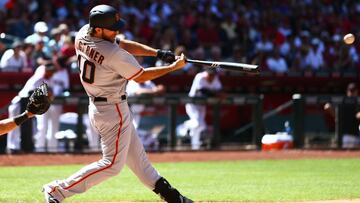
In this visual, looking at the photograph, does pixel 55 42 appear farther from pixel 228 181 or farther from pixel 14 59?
pixel 228 181

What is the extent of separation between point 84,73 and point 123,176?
4575 mm

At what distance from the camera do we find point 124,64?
24.5ft

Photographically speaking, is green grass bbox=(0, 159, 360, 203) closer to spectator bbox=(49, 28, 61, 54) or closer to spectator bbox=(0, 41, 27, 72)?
spectator bbox=(0, 41, 27, 72)

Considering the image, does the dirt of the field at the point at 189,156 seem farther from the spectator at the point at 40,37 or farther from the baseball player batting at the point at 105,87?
the baseball player batting at the point at 105,87

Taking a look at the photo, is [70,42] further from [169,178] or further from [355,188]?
[355,188]

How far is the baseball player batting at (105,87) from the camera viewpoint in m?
7.49

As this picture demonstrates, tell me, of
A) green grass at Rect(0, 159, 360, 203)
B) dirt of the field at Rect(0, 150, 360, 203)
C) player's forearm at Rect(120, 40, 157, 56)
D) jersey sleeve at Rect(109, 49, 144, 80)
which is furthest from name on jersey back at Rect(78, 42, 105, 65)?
dirt of the field at Rect(0, 150, 360, 203)

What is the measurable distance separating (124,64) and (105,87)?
0.32 m

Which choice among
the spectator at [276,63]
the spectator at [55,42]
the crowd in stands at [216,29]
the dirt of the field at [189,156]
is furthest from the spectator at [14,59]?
the spectator at [276,63]

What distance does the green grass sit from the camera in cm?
938

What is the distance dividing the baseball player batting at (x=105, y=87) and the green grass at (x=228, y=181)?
1332mm

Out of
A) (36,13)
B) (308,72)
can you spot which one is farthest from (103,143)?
(308,72)

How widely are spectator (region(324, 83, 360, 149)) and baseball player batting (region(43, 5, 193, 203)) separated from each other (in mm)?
9733

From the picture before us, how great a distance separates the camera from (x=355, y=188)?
1025 centimetres
